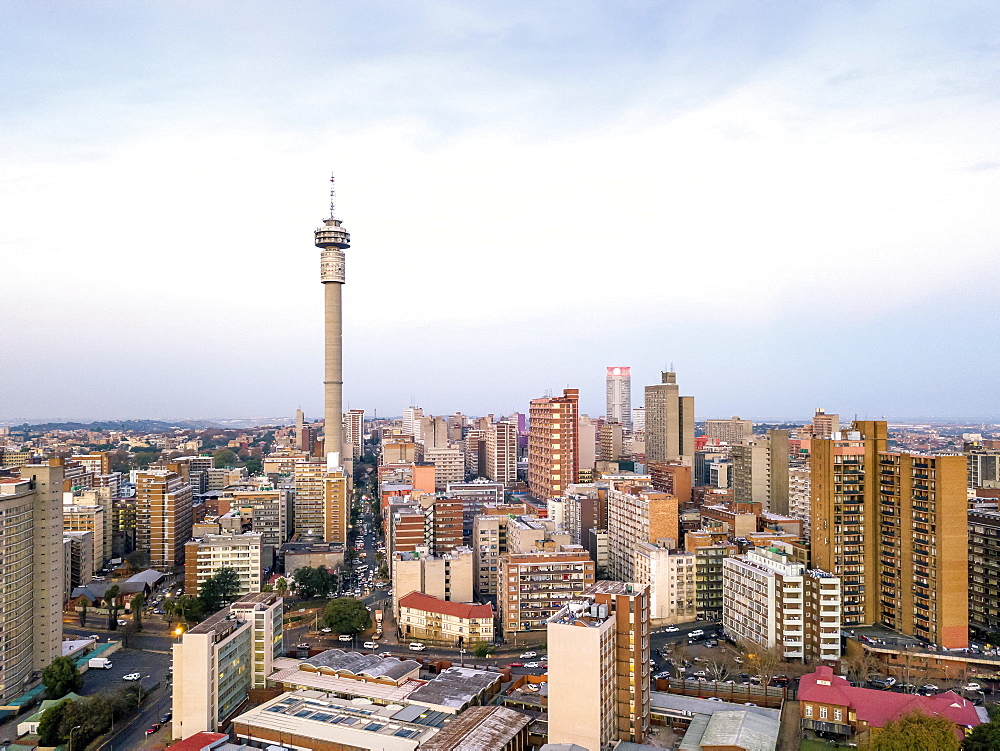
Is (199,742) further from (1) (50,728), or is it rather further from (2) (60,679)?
(2) (60,679)

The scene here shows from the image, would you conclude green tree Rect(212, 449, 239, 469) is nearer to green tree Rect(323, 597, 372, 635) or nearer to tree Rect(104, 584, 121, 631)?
tree Rect(104, 584, 121, 631)

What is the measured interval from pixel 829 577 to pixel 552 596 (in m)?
6.62

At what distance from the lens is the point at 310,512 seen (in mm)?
31562

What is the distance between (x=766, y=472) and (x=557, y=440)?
357 inches

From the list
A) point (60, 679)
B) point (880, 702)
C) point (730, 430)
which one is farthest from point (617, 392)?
point (60, 679)

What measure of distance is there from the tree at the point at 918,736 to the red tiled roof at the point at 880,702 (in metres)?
0.77

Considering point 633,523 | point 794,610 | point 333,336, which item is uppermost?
point 333,336

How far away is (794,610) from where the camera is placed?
626 inches

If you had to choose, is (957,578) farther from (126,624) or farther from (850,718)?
(126,624)

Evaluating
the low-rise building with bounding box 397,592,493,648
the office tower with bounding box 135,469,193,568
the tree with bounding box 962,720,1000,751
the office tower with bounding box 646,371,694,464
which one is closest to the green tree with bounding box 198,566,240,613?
the low-rise building with bounding box 397,592,493,648

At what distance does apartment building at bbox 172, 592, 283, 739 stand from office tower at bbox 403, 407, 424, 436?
52878mm

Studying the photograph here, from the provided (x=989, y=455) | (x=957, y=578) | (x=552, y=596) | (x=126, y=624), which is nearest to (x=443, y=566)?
(x=552, y=596)

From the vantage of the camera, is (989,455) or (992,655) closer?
(992,655)

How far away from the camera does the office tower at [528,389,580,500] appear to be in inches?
1256
